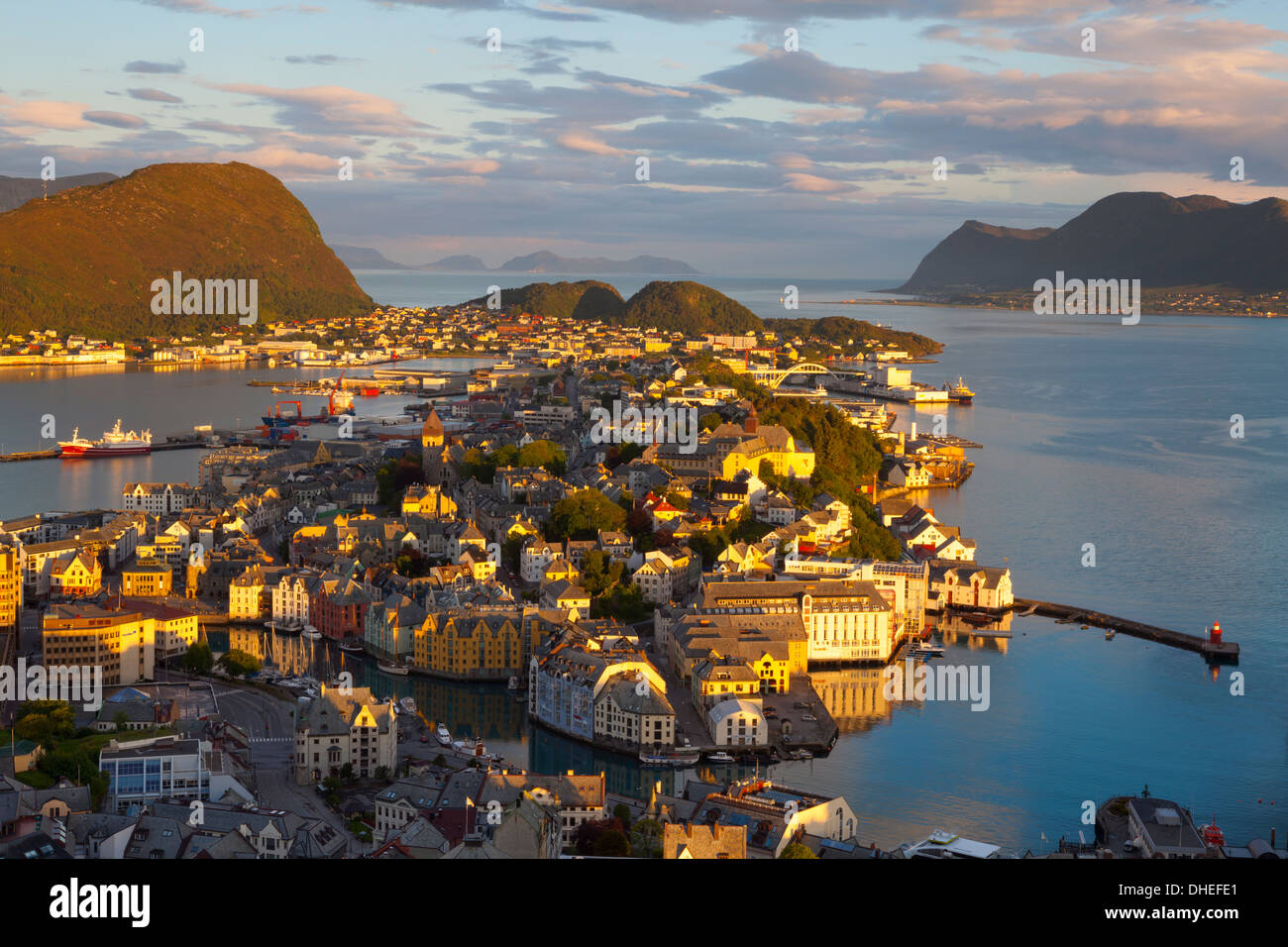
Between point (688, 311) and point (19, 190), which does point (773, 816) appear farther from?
point (19, 190)

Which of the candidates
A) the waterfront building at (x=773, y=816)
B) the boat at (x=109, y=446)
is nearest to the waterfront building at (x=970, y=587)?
the waterfront building at (x=773, y=816)

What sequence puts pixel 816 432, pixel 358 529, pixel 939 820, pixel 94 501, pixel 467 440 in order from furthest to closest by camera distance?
1. pixel 467 440
2. pixel 816 432
3. pixel 94 501
4. pixel 358 529
5. pixel 939 820

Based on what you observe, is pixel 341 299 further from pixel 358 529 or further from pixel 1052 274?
pixel 358 529

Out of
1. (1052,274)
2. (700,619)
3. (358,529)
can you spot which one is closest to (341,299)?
(1052,274)

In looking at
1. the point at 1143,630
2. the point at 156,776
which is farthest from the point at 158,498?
the point at 1143,630

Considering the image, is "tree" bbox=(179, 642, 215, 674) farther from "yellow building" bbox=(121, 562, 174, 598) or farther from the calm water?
"yellow building" bbox=(121, 562, 174, 598)
